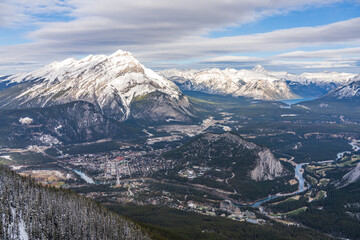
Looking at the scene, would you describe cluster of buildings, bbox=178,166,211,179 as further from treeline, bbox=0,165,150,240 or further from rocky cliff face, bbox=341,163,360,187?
treeline, bbox=0,165,150,240

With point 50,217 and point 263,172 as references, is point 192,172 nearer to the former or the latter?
point 263,172

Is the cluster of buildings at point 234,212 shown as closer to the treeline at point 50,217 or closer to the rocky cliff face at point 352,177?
the treeline at point 50,217

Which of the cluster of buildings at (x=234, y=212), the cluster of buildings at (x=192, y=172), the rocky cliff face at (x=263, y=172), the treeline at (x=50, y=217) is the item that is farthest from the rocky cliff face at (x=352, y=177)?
the treeline at (x=50, y=217)

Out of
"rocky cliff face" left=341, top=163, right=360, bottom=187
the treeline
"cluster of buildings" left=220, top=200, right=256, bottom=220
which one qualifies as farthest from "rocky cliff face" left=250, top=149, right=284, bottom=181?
the treeline

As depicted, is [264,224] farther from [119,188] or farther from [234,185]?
[119,188]

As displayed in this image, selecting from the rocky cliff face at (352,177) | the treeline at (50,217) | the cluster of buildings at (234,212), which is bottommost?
the cluster of buildings at (234,212)

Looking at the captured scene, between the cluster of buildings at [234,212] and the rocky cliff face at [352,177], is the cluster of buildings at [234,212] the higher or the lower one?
the lower one

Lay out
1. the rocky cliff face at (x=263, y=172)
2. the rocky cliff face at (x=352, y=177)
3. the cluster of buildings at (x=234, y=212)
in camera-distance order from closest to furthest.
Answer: the cluster of buildings at (x=234, y=212), the rocky cliff face at (x=352, y=177), the rocky cliff face at (x=263, y=172)

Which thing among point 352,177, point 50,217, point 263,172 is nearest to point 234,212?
point 263,172

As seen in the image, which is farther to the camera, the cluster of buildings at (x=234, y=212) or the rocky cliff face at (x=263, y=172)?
the rocky cliff face at (x=263, y=172)
